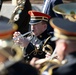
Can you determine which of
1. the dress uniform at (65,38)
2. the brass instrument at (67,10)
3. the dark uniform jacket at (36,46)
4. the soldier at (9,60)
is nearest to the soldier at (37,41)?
the dark uniform jacket at (36,46)

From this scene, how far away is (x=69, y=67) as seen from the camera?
12.9 feet

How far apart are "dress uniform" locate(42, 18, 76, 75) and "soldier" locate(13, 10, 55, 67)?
1489mm

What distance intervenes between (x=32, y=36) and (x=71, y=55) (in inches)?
83.1

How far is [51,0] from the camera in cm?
705

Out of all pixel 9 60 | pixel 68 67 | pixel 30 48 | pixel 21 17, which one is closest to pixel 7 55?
pixel 9 60

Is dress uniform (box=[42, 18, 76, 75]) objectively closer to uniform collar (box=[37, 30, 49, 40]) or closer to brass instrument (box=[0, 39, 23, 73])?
brass instrument (box=[0, 39, 23, 73])

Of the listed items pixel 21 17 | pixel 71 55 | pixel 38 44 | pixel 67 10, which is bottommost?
pixel 21 17

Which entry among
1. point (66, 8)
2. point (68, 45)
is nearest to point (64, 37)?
point (68, 45)

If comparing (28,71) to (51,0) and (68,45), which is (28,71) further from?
(51,0)

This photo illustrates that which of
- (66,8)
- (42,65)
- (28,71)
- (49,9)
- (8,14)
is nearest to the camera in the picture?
(28,71)

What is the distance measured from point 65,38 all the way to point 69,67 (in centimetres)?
26

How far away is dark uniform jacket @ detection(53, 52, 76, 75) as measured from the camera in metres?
3.90

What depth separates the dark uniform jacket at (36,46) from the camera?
5.77m

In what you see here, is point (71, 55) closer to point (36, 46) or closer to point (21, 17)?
point (36, 46)
